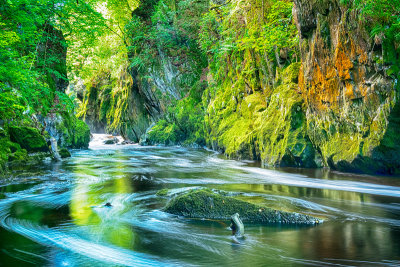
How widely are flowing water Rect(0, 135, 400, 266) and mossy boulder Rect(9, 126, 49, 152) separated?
3849 millimetres

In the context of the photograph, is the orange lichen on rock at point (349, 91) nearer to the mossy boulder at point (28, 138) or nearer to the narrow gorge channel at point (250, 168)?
the narrow gorge channel at point (250, 168)

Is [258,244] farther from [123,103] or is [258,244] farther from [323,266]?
[123,103]

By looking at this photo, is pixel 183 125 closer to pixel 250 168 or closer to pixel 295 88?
pixel 250 168

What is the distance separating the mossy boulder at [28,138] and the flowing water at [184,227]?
385cm

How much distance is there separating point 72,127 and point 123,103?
10.2 meters

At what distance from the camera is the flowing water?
3795 mm

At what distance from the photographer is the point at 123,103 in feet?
103

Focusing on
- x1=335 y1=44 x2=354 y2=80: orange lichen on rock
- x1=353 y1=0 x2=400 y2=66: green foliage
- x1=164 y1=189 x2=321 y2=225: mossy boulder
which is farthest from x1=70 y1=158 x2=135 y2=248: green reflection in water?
x1=353 y1=0 x2=400 y2=66: green foliage

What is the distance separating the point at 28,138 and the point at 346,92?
11651mm

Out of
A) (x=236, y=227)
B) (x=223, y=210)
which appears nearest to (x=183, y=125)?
(x=223, y=210)

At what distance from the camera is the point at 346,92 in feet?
28.6

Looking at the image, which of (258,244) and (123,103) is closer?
(258,244)

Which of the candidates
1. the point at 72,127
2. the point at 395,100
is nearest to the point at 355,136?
→ the point at 395,100

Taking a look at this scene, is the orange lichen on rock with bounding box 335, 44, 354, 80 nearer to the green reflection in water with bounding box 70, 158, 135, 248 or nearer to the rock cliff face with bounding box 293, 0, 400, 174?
the rock cliff face with bounding box 293, 0, 400, 174
